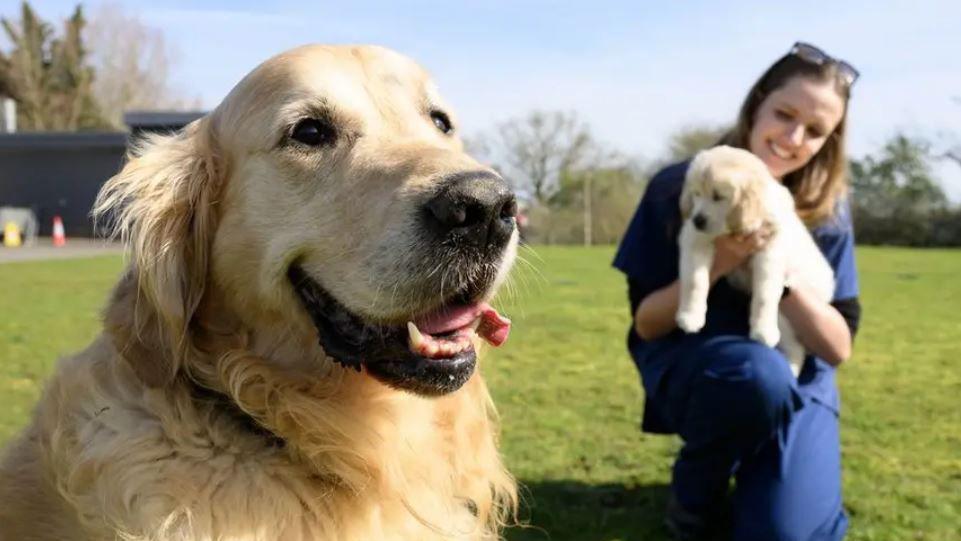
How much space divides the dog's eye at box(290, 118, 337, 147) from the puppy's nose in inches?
21.0

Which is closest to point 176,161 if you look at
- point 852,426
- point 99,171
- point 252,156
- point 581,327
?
point 252,156

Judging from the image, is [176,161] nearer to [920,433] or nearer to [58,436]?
[58,436]

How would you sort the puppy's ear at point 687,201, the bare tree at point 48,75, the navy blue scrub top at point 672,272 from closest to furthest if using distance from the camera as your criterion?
the puppy's ear at point 687,201
the navy blue scrub top at point 672,272
the bare tree at point 48,75

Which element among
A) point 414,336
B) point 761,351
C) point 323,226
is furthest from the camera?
point 761,351

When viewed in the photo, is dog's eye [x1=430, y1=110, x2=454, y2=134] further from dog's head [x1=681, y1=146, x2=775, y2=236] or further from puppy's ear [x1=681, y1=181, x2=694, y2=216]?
puppy's ear [x1=681, y1=181, x2=694, y2=216]

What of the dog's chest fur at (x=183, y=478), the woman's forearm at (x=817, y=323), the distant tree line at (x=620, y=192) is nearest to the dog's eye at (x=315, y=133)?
the dog's chest fur at (x=183, y=478)

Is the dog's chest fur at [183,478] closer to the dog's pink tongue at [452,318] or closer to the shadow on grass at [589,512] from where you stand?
the dog's pink tongue at [452,318]

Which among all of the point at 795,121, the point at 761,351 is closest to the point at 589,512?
the point at 761,351

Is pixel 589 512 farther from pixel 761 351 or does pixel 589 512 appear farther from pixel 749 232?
pixel 749 232

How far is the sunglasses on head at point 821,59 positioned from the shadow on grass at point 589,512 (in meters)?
2.21

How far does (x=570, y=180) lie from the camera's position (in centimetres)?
4384

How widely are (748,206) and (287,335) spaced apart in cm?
221

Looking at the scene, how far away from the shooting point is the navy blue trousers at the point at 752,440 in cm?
363

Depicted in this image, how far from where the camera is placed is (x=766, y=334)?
382 centimetres
